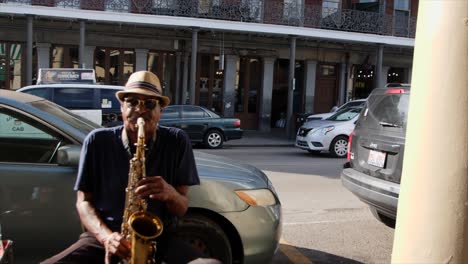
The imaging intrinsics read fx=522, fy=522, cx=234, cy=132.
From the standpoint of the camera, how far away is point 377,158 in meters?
5.62

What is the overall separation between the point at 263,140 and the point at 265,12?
5.11 metres

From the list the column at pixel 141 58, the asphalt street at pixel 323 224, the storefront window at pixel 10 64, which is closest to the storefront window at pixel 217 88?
the column at pixel 141 58

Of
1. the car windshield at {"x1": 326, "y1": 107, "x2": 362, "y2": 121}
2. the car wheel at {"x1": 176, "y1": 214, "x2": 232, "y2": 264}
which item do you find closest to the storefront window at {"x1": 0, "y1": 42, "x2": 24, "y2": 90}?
the car windshield at {"x1": 326, "y1": 107, "x2": 362, "y2": 121}

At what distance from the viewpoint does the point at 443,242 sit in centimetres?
228

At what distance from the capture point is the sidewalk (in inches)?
690

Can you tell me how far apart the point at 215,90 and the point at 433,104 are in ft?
63.1

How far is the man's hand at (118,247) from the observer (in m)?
2.50

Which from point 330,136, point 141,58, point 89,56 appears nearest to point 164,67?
point 141,58

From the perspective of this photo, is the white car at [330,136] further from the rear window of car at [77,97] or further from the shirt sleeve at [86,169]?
the shirt sleeve at [86,169]

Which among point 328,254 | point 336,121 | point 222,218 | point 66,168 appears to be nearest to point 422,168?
point 222,218

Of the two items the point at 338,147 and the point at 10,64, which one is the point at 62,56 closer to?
the point at 10,64

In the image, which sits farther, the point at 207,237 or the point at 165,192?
the point at 207,237

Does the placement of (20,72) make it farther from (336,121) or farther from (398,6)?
(398,6)

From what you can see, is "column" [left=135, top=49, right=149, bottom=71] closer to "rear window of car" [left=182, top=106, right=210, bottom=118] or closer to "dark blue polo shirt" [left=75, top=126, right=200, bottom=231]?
"rear window of car" [left=182, top=106, right=210, bottom=118]
